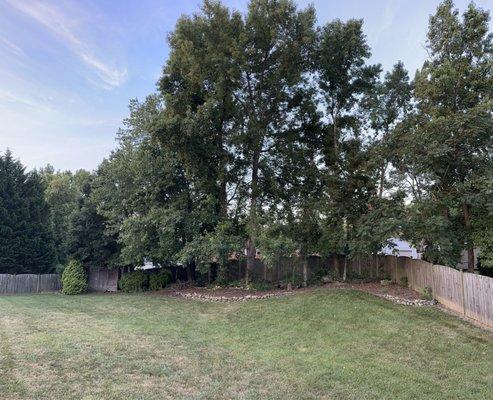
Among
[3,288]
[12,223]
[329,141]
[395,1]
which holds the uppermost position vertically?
[395,1]

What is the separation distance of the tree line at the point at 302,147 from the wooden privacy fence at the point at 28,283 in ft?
22.2

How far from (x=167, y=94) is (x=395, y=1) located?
969 cm

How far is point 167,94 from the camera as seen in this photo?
1695 centimetres

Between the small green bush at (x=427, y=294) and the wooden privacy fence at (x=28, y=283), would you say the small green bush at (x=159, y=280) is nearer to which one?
the wooden privacy fence at (x=28, y=283)

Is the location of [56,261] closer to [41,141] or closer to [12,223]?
[12,223]

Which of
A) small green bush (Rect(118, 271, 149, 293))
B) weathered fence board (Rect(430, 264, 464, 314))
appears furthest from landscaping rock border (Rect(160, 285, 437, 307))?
small green bush (Rect(118, 271, 149, 293))

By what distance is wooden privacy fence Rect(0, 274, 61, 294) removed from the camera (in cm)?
2170

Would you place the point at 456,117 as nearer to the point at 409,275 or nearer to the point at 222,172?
the point at 409,275

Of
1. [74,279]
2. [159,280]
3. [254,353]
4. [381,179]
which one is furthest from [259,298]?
[74,279]

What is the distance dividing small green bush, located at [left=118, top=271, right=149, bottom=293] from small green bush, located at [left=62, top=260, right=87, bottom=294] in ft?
7.47

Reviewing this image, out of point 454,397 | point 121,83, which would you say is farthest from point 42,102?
point 454,397

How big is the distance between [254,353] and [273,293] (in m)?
7.24

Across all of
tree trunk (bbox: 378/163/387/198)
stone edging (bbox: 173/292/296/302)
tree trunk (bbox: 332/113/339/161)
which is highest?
tree trunk (bbox: 332/113/339/161)

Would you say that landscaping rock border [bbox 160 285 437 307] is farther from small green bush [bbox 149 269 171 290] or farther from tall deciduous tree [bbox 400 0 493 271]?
tall deciduous tree [bbox 400 0 493 271]
